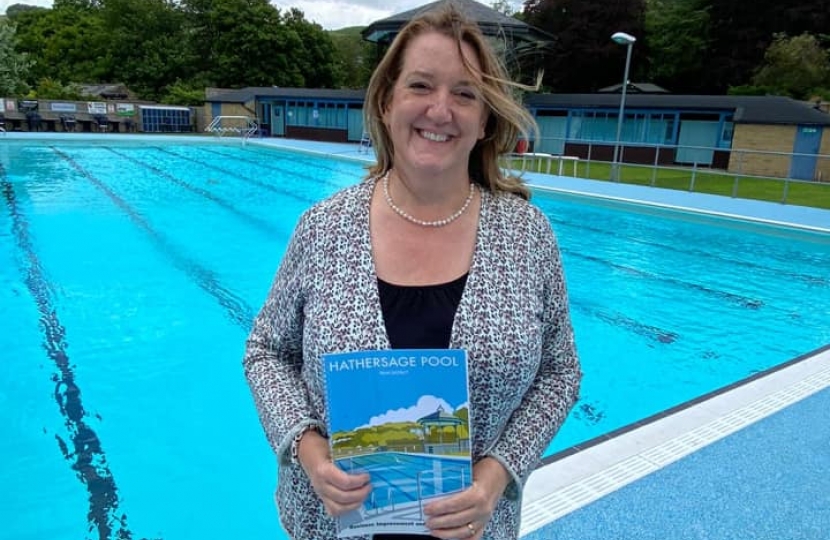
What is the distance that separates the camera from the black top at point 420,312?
1.12 meters

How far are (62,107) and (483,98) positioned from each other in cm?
2753

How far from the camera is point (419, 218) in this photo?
126 cm

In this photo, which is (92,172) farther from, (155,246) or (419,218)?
(419,218)

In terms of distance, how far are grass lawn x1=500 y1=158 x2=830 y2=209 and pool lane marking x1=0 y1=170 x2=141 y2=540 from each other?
24.5 feet

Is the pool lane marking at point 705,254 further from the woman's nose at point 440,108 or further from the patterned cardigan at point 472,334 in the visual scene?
the woman's nose at point 440,108

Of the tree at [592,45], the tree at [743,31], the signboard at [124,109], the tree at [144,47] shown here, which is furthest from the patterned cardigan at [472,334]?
the tree at [144,47]

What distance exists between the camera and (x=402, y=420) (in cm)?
97

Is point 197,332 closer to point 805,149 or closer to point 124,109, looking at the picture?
point 805,149

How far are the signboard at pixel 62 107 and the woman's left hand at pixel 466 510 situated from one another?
27.7 metres

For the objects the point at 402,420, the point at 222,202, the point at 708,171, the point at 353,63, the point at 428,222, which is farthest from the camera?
the point at 353,63

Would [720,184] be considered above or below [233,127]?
below

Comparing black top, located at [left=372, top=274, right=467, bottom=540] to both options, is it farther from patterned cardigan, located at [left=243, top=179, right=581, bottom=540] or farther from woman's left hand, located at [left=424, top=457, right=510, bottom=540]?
woman's left hand, located at [left=424, top=457, right=510, bottom=540]

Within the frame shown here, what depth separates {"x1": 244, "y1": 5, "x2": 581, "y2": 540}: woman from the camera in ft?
3.68

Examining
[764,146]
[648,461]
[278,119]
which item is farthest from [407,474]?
[278,119]
